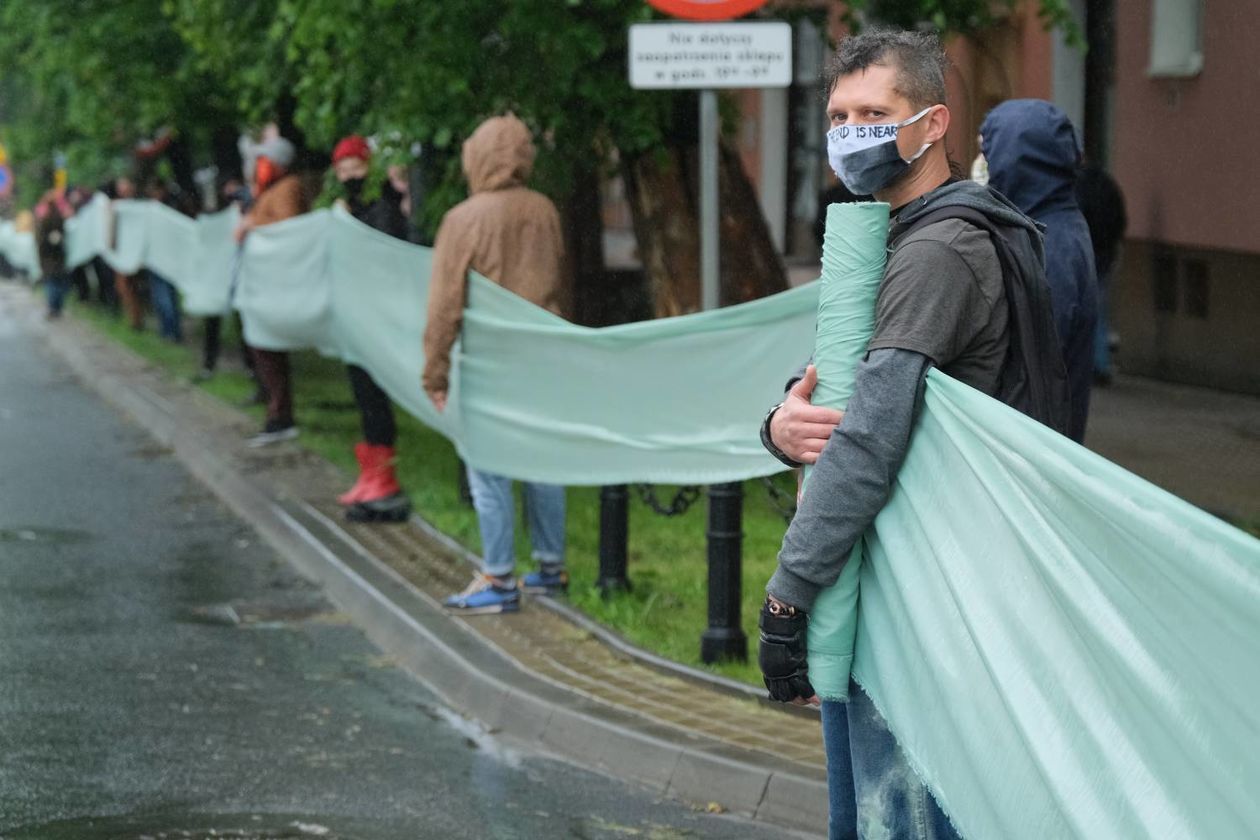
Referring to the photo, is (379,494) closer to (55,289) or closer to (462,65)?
(462,65)

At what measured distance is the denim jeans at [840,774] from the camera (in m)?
3.88

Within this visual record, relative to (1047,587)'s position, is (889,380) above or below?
above

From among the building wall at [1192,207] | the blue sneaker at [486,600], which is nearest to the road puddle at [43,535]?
the blue sneaker at [486,600]

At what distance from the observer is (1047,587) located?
10.9ft

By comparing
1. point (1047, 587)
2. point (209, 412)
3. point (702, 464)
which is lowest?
point (209, 412)

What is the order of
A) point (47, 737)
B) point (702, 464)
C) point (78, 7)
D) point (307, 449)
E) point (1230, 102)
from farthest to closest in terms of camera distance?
point (78, 7), point (1230, 102), point (307, 449), point (702, 464), point (47, 737)

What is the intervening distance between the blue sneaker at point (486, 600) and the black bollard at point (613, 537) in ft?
1.20

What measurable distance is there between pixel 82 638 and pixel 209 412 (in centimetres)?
794

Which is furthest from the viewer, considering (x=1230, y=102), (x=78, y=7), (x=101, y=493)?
(x=78, y=7)

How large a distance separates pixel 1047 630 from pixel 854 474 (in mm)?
440

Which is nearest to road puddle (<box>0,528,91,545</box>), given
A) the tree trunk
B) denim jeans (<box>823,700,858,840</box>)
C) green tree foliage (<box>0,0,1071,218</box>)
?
green tree foliage (<box>0,0,1071,218</box>)

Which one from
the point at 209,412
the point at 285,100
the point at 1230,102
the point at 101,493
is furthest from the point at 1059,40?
the point at 101,493

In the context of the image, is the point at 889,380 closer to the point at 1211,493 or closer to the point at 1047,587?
the point at 1047,587

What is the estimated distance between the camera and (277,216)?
1457cm
